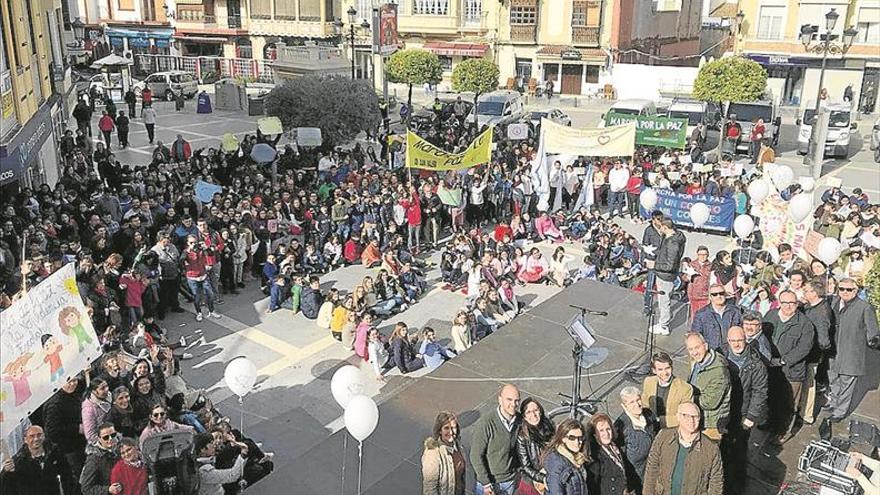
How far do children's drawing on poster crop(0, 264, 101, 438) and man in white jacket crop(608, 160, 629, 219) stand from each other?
14474 millimetres

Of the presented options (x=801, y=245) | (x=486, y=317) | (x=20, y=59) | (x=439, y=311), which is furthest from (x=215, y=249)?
(x=801, y=245)

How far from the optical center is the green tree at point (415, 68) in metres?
38.2

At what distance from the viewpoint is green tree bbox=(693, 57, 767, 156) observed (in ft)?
92.6

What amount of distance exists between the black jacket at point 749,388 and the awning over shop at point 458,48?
4436cm

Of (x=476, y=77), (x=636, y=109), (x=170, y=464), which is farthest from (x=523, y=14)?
(x=170, y=464)

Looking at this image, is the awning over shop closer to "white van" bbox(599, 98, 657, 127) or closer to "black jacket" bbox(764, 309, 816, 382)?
"white van" bbox(599, 98, 657, 127)

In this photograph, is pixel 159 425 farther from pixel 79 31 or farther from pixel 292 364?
pixel 79 31

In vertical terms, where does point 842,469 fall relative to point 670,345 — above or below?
above

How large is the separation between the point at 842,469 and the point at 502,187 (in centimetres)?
1338

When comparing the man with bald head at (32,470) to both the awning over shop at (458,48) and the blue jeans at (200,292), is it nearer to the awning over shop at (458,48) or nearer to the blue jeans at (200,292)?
the blue jeans at (200,292)

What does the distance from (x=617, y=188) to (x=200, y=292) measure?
1077 cm

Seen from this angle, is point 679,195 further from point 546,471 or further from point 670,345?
point 546,471

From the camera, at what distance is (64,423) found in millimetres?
8422

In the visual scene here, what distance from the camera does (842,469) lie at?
6.48 meters
